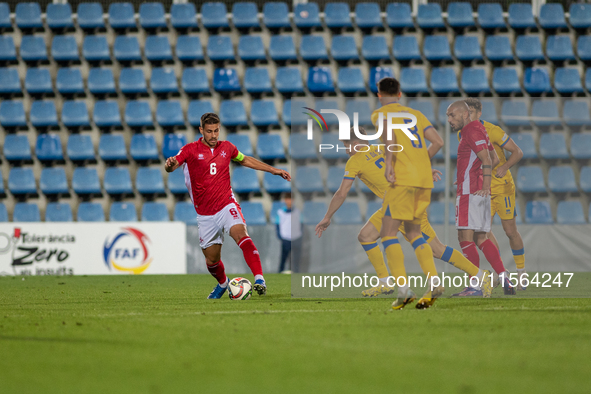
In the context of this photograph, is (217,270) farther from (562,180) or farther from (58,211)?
(58,211)

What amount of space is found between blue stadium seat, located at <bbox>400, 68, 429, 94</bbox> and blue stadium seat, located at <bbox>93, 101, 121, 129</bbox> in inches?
223

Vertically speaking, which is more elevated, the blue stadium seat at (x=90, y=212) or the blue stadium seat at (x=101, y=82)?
the blue stadium seat at (x=101, y=82)

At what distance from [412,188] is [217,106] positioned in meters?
10.2

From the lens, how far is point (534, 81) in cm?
1577

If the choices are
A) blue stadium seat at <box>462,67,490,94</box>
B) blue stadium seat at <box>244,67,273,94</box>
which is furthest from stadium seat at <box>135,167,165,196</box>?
blue stadium seat at <box>462,67,490,94</box>

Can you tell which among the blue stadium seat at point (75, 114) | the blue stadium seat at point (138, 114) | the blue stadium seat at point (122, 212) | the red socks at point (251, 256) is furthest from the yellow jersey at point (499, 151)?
the blue stadium seat at point (75, 114)

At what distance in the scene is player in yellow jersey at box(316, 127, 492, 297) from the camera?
22.7ft

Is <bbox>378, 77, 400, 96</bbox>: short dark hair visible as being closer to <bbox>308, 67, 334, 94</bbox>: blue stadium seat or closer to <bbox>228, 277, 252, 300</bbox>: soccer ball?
<bbox>228, 277, 252, 300</bbox>: soccer ball

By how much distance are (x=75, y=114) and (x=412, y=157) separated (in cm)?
1112

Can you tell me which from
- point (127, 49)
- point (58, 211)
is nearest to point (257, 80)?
point (127, 49)

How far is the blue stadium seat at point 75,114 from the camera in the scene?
15680 mm

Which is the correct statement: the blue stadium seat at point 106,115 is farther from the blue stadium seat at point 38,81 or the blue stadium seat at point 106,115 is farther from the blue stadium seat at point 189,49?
the blue stadium seat at point 189,49

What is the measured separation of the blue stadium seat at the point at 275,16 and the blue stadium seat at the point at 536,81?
17.9ft

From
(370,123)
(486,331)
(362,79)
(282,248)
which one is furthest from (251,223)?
(486,331)
